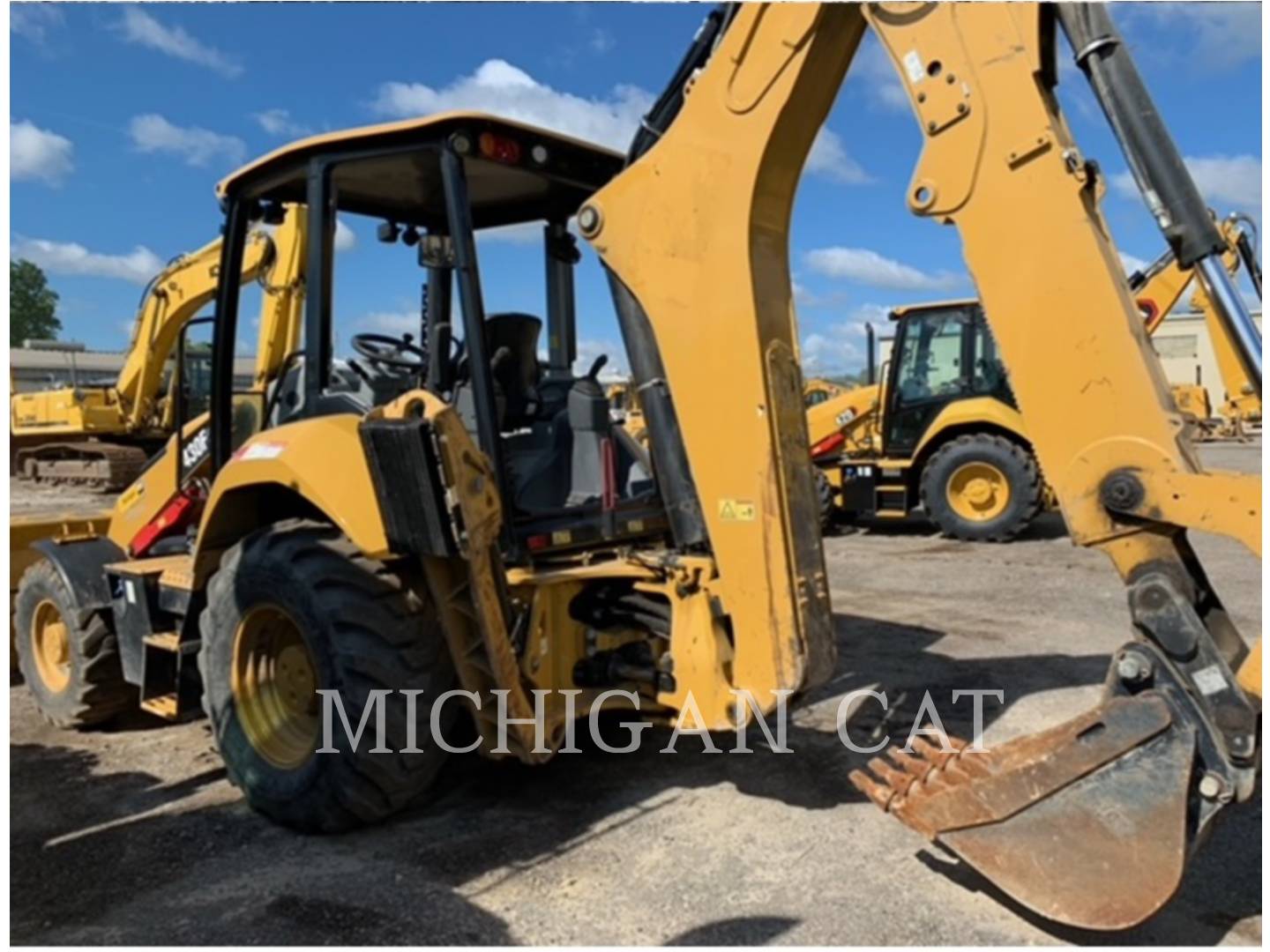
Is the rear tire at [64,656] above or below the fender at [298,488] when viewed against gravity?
below

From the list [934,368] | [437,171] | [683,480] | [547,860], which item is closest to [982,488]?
[934,368]

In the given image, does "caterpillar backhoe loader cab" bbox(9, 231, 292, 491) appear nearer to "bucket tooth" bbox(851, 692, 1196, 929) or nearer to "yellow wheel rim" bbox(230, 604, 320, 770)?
"yellow wheel rim" bbox(230, 604, 320, 770)

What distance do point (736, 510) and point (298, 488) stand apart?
1607 mm

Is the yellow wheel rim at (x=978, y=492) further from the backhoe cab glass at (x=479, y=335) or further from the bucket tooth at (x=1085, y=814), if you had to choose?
the bucket tooth at (x=1085, y=814)

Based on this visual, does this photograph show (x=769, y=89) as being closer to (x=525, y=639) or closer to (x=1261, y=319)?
(x=1261, y=319)

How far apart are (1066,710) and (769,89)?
11.1 feet

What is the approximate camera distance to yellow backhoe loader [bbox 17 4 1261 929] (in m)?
2.61

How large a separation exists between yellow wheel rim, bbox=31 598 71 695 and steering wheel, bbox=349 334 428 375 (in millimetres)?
2421

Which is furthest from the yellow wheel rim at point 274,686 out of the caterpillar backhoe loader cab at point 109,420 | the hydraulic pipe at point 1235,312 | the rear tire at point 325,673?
the caterpillar backhoe loader cab at point 109,420

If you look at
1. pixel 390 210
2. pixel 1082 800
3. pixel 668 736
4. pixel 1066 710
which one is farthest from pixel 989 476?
pixel 1082 800

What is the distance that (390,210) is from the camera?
182 inches

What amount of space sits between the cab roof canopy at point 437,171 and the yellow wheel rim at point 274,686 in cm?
173

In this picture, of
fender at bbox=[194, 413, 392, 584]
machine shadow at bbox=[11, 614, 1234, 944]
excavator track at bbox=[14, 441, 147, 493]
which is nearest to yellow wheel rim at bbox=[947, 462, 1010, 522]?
machine shadow at bbox=[11, 614, 1234, 944]

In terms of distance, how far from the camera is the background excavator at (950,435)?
10656 mm
